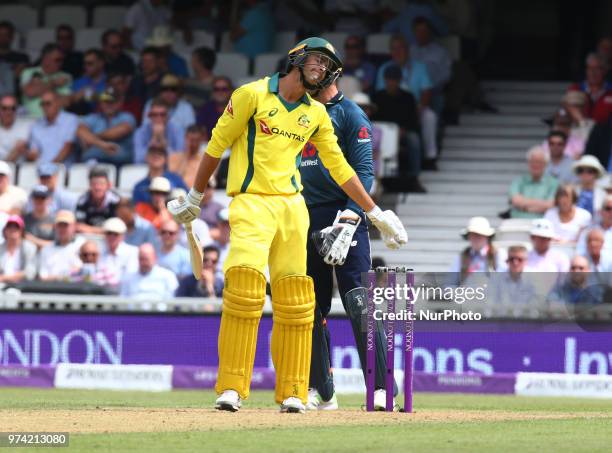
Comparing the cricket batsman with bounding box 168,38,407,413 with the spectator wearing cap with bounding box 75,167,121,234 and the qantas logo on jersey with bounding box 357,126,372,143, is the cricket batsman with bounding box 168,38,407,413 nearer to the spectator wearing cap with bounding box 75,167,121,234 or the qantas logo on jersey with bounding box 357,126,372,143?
the qantas logo on jersey with bounding box 357,126,372,143

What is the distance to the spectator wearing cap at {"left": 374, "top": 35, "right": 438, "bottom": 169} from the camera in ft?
56.0

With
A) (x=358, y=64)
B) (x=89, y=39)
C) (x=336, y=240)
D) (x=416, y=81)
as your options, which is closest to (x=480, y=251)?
(x=416, y=81)

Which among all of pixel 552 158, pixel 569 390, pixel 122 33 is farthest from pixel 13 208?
pixel 569 390

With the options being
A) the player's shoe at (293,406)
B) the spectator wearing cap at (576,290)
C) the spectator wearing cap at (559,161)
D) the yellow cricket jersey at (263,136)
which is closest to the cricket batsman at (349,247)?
the player's shoe at (293,406)

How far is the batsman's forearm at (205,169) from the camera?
27.6 feet

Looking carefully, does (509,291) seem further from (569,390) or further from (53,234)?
(53,234)

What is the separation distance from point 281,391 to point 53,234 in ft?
24.1

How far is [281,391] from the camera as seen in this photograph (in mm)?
8531

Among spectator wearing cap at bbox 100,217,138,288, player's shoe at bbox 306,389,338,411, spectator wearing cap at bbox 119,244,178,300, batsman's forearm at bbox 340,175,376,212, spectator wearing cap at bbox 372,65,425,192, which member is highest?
spectator wearing cap at bbox 372,65,425,192

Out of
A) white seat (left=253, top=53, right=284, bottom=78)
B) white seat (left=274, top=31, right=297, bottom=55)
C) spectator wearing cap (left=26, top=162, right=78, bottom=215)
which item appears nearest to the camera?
spectator wearing cap (left=26, top=162, right=78, bottom=215)

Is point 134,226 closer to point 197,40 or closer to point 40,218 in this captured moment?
point 40,218

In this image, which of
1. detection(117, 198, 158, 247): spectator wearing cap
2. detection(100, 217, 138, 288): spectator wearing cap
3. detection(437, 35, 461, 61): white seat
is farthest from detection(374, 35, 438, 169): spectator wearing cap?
detection(100, 217, 138, 288): spectator wearing cap

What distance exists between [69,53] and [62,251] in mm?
4436

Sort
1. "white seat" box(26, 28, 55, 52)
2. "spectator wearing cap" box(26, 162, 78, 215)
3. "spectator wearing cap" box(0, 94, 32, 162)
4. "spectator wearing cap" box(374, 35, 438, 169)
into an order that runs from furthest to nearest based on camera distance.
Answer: "white seat" box(26, 28, 55, 52), "spectator wearing cap" box(0, 94, 32, 162), "spectator wearing cap" box(374, 35, 438, 169), "spectator wearing cap" box(26, 162, 78, 215)
